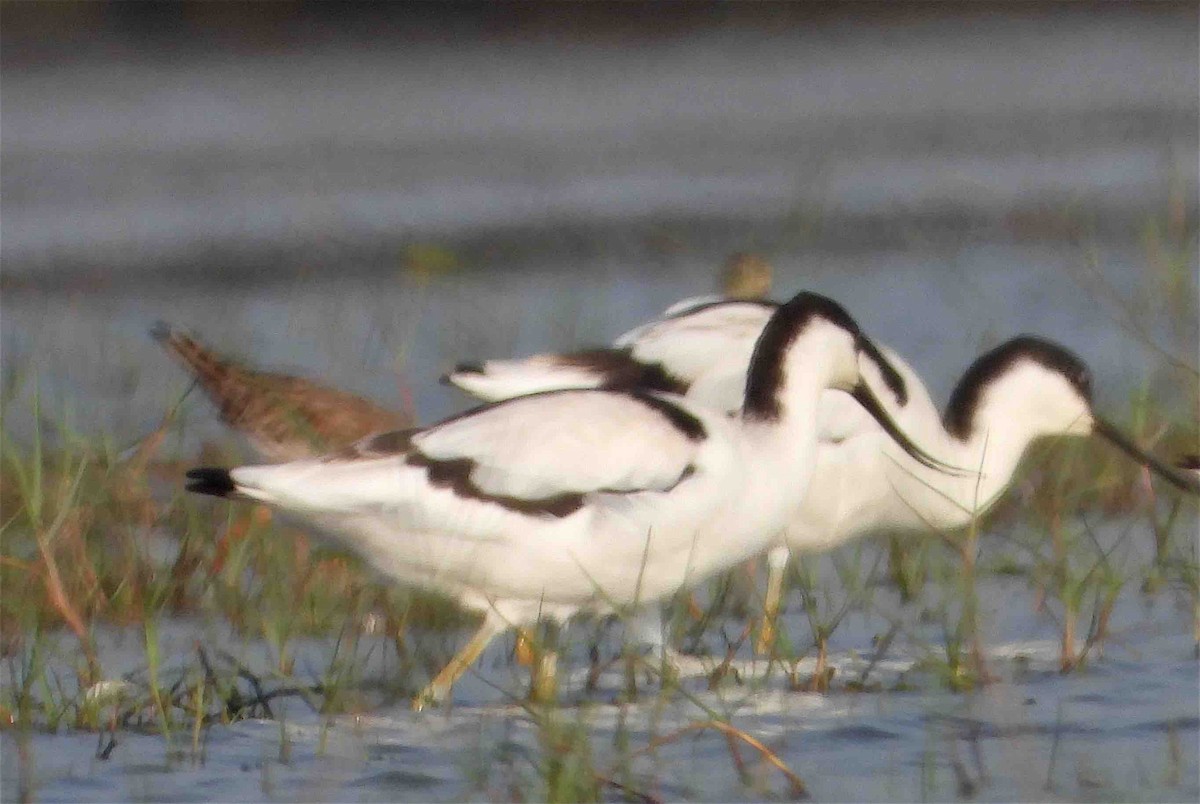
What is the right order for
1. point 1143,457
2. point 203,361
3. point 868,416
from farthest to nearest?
point 203,361 → point 1143,457 → point 868,416

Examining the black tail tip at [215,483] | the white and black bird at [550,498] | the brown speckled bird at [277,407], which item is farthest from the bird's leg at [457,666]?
the brown speckled bird at [277,407]

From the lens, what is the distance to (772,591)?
6406 millimetres

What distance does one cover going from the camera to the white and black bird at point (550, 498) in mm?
5484

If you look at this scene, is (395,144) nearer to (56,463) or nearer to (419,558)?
(56,463)

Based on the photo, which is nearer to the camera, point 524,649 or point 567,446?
point 567,446

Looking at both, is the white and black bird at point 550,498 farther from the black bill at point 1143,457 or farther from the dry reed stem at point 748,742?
the black bill at point 1143,457

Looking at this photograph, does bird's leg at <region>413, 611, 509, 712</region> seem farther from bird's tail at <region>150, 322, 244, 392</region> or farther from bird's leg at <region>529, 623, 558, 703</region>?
bird's tail at <region>150, 322, 244, 392</region>

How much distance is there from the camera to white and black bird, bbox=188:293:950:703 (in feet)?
18.0

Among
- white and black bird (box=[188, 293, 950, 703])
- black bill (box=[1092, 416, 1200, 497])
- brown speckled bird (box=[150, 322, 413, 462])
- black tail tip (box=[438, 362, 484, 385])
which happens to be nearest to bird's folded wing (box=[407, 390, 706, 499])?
white and black bird (box=[188, 293, 950, 703])

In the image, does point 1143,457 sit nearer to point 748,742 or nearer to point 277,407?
point 748,742

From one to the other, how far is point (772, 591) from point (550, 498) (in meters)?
1.07

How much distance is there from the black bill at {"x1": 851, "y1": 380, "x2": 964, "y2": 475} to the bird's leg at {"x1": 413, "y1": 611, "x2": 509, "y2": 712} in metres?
1.12

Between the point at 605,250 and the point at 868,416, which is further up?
the point at 605,250

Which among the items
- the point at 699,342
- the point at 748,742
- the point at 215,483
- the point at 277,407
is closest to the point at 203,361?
the point at 277,407
